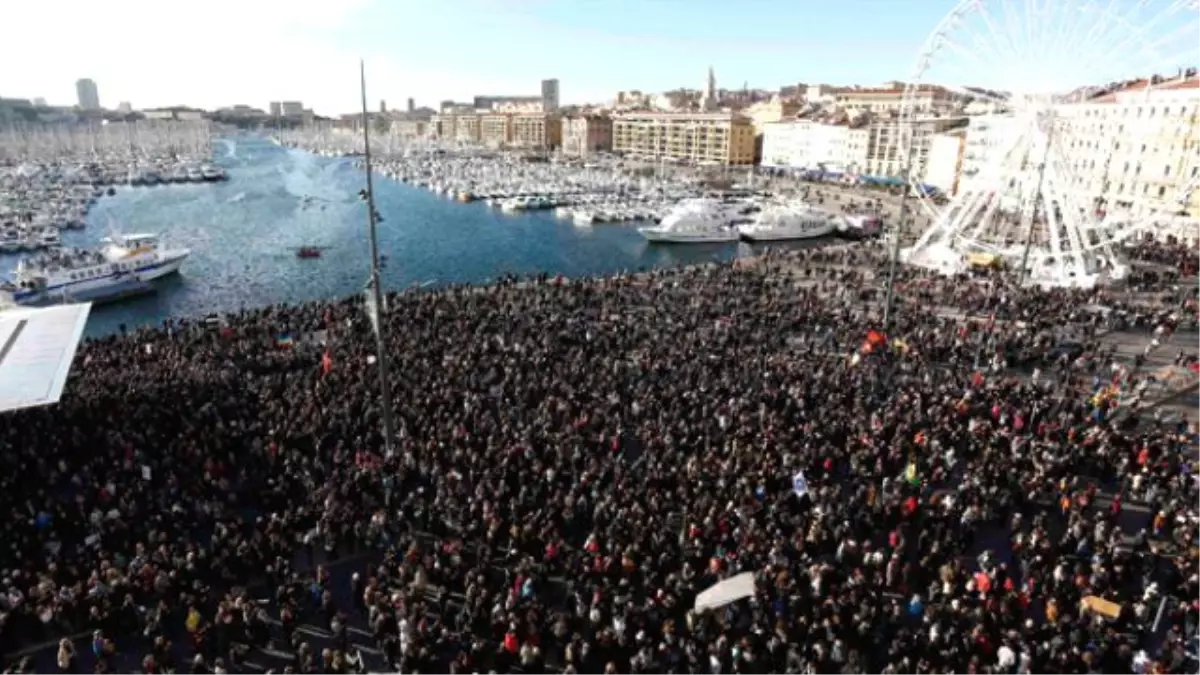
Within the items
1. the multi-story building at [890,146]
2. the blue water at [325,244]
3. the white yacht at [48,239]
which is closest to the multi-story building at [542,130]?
the blue water at [325,244]

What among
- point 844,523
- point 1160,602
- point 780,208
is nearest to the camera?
point 1160,602

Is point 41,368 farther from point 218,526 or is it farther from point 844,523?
point 844,523

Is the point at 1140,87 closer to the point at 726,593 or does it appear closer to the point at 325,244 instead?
the point at 325,244

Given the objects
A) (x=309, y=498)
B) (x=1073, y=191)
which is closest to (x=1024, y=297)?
(x=1073, y=191)

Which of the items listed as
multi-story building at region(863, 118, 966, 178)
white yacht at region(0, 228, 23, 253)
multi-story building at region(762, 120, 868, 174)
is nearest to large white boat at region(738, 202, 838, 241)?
multi-story building at region(863, 118, 966, 178)

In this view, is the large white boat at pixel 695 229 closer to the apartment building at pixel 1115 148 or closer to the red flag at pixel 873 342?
the apartment building at pixel 1115 148

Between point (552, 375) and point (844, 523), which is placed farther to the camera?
point (552, 375)

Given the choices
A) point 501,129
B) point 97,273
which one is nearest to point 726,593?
point 97,273
